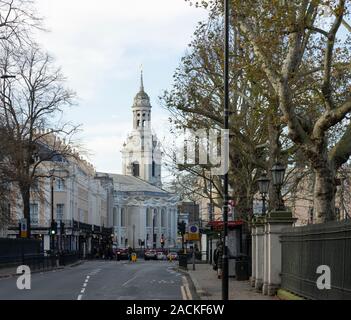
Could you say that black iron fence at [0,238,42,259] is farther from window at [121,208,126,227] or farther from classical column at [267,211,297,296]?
window at [121,208,126,227]

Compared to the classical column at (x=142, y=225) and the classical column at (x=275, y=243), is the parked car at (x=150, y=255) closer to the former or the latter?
the classical column at (x=142, y=225)

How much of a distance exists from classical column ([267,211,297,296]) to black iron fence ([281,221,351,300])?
592mm

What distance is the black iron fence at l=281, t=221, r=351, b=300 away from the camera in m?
15.7

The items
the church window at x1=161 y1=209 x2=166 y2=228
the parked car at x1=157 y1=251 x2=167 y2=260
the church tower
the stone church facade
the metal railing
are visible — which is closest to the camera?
the metal railing

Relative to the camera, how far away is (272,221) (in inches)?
947

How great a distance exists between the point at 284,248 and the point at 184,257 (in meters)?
31.8

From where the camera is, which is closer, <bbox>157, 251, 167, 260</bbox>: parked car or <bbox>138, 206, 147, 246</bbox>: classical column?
<bbox>157, 251, 167, 260</bbox>: parked car

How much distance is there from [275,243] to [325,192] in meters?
2.90

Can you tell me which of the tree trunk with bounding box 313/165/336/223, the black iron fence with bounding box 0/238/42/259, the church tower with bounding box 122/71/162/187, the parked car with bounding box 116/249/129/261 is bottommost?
the parked car with bounding box 116/249/129/261

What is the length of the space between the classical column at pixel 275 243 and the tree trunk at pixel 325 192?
5.71 ft

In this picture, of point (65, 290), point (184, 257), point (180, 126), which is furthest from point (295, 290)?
point (184, 257)

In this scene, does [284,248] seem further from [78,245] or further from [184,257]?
[78,245]

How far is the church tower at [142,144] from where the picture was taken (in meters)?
184

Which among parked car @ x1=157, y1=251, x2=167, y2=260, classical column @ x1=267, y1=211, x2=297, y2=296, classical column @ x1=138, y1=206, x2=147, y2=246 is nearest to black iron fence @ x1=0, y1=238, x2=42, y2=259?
classical column @ x1=267, y1=211, x2=297, y2=296
